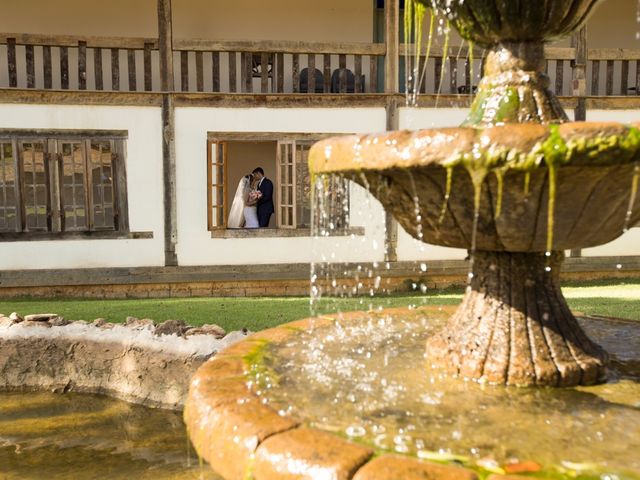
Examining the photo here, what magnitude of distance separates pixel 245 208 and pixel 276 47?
8.93ft

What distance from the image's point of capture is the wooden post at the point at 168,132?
387 inches

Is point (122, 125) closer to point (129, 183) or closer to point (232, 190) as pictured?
point (129, 183)

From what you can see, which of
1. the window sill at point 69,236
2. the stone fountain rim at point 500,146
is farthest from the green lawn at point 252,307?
the stone fountain rim at point 500,146

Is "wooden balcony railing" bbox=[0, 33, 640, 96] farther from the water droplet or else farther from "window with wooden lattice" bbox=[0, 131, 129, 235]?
the water droplet

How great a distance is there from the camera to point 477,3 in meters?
2.81

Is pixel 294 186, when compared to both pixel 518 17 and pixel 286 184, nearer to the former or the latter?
pixel 286 184

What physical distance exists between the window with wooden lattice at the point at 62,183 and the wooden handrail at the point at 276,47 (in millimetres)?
1894

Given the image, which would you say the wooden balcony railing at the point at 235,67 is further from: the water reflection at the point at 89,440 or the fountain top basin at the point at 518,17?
the fountain top basin at the point at 518,17

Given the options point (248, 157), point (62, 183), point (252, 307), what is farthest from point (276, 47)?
point (248, 157)

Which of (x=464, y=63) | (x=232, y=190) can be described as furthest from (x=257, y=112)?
(x=232, y=190)

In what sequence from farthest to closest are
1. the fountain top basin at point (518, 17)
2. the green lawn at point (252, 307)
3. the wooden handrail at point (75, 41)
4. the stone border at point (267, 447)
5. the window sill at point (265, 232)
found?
1. the window sill at point (265, 232)
2. the wooden handrail at point (75, 41)
3. the green lawn at point (252, 307)
4. the fountain top basin at point (518, 17)
5. the stone border at point (267, 447)

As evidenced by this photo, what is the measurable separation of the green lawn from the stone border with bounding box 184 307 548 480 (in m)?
3.94

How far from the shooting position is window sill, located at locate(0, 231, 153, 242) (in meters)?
9.94

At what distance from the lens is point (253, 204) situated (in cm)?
1101
